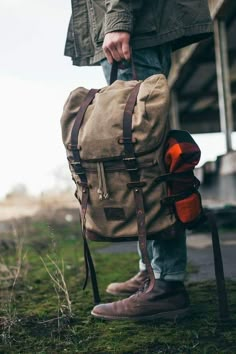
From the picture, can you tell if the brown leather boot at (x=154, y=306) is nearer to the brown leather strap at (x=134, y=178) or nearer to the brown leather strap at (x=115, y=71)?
the brown leather strap at (x=134, y=178)

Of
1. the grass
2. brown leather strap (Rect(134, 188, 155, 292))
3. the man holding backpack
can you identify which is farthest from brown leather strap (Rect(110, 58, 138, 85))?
the grass

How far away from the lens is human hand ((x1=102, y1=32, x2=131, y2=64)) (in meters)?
2.45

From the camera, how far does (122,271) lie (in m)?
4.01

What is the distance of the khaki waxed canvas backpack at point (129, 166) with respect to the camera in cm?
226

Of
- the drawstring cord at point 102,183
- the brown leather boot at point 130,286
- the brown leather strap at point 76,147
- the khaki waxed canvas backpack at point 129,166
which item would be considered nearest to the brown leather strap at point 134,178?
the khaki waxed canvas backpack at point 129,166

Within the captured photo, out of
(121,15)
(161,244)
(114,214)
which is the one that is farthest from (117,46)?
(161,244)

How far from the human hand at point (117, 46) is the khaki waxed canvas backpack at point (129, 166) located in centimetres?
16

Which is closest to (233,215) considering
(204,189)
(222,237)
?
(222,237)

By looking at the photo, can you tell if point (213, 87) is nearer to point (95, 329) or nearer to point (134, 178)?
point (134, 178)

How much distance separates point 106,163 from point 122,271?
72.7 inches

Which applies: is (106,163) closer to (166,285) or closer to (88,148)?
(88,148)

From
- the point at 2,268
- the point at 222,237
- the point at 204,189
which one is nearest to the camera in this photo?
the point at 2,268

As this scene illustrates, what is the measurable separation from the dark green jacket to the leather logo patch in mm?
774

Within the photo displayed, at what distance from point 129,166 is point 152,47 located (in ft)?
2.14
